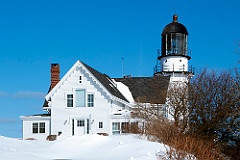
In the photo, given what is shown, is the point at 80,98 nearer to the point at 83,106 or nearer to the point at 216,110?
the point at 83,106

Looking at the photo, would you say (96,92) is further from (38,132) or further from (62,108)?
(38,132)

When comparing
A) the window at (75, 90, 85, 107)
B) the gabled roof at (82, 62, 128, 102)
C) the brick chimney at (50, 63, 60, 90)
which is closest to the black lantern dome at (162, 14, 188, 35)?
the gabled roof at (82, 62, 128, 102)

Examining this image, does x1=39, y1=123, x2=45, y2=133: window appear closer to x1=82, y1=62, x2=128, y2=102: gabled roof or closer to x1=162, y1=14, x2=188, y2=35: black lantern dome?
x1=82, y1=62, x2=128, y2=102: gabled roof

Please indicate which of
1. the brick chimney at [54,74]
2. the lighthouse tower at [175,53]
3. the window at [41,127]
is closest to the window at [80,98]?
the window at [41,127]

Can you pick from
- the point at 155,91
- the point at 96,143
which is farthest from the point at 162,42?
the point at 96,143

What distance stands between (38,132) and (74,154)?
17.7 m

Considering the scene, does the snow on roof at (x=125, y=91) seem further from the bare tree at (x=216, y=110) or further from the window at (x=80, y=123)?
the bare tree at (x=216, y=110)

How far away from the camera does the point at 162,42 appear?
4000 centimetres

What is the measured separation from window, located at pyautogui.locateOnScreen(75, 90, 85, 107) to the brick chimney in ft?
15.9

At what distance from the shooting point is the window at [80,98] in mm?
33281

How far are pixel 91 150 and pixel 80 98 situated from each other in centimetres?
1602

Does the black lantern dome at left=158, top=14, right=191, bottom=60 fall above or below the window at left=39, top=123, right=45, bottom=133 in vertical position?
above

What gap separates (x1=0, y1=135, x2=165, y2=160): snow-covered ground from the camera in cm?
1497

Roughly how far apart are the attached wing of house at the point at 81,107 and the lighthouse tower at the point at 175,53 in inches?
192
